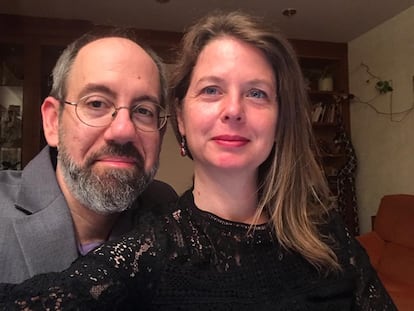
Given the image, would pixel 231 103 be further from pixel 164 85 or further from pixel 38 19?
pixel 38 19

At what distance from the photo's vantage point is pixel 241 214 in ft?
3.67

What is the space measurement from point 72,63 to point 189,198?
0.53 metres

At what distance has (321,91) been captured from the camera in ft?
15.3

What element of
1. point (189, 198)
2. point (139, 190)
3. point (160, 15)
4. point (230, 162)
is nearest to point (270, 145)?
point (230, 162)

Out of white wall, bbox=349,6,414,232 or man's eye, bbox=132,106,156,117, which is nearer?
man's eye, bbox=132,106,156,117

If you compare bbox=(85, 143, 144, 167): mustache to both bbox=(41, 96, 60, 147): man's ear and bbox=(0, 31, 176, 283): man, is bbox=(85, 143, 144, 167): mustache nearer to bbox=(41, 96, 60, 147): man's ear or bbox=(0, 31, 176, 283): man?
bbox=(0, 31, 176, 283): man

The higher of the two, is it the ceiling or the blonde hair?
the ceiling

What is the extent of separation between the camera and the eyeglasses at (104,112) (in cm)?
111

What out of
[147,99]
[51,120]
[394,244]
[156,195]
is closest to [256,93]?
[147,99]

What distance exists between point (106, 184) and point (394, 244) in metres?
2.95

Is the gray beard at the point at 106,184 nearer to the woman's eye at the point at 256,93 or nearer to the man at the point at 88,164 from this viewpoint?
the man at the point at 88,164

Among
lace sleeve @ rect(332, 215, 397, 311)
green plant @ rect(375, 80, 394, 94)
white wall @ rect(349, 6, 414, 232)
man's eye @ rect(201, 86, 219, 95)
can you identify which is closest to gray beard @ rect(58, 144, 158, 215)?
man's eye @ rect(201, 86, 219, 95)

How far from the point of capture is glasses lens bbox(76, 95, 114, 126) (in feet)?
3.65

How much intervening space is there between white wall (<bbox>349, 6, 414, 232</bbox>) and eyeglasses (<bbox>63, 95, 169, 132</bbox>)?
10.8 ft
